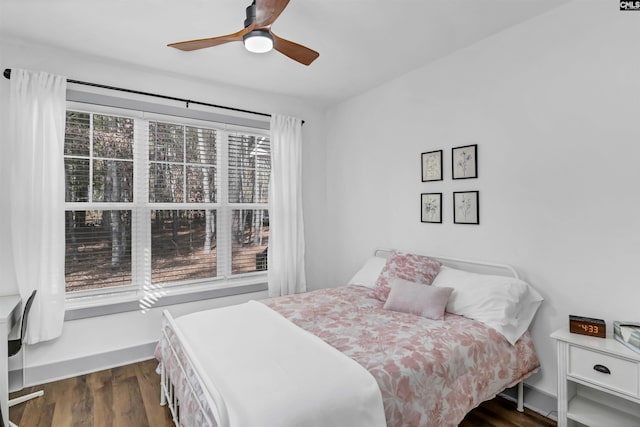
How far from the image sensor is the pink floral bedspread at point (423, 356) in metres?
1.61

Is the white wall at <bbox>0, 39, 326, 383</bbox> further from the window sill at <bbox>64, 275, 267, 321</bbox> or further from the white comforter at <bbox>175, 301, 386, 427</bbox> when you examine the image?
the white comforter at <bbox>175, 301, 386, 427</bbox>

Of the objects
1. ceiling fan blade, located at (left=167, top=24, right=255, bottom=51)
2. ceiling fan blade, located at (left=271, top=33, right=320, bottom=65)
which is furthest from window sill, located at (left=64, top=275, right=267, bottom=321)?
ceiling fan blade, located at (left=271, top=33, right=320, bottom=65)

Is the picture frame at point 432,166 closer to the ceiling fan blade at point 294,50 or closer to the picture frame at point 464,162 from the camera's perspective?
the picture frame at point 464,162

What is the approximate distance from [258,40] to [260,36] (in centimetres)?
3

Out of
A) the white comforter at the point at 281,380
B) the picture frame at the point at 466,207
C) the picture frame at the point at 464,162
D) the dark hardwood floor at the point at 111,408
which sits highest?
the picture frame at the point at 464,162

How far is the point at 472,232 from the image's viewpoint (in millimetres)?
2750

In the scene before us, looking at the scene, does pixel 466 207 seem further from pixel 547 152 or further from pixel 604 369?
pixel 604 369

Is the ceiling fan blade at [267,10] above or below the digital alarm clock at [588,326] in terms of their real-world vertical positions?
above

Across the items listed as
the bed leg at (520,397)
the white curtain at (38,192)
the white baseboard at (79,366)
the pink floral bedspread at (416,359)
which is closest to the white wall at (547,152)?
the bed leg at (520,397)

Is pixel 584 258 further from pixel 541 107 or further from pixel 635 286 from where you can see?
pixel 541 107

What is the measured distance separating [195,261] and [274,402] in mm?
2436

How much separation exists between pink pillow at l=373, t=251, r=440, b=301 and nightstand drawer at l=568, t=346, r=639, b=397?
3.38 ft

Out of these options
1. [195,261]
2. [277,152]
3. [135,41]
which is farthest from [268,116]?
[195,261]

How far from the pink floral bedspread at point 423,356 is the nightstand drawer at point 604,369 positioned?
34 cm
